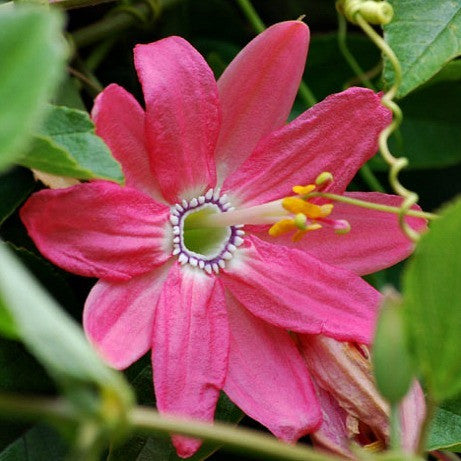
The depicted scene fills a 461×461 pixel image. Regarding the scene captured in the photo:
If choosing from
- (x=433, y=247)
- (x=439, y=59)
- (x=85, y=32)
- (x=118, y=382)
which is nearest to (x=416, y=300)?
(x=433, y=247)

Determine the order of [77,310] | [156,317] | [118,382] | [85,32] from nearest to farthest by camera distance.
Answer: [118,382] → [156,317] → [77,310] → [85,32]

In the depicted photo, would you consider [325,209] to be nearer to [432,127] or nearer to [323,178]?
[323,178]

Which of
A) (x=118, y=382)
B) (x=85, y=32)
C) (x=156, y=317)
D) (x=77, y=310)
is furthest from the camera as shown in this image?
(x=85, y=32)

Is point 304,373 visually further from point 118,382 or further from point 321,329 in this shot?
point 118,382

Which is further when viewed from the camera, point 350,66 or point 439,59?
point 350,66

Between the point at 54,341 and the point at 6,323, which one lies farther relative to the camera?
the point at 6,323

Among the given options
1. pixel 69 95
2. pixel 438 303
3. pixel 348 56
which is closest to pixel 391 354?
pixel 438 303

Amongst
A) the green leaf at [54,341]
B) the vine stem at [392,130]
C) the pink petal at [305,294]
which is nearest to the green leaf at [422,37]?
the vine stem at [392,130]
